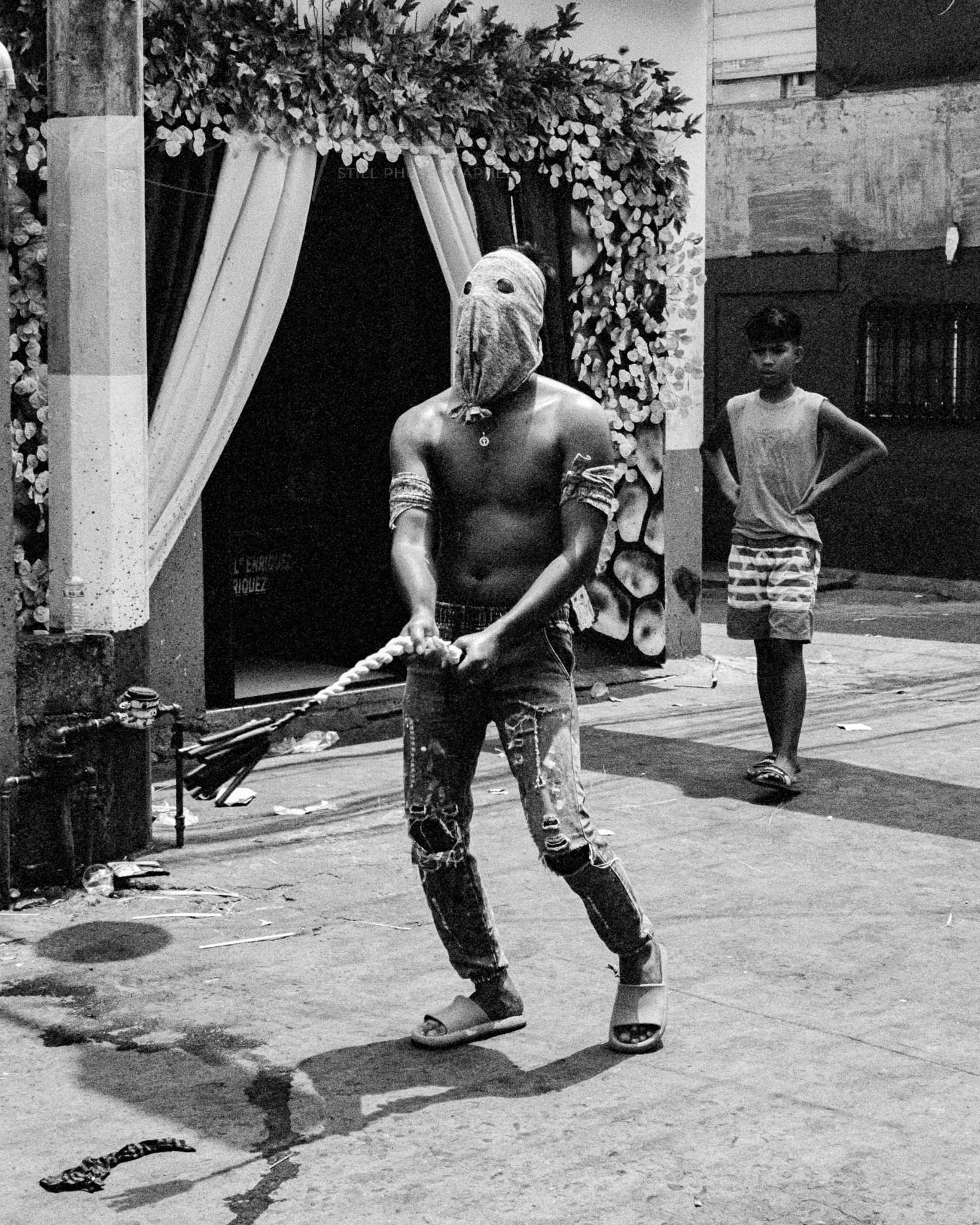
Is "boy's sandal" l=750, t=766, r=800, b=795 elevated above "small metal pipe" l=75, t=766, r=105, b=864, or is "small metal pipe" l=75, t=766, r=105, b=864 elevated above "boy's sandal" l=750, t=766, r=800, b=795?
"small metal pipe" l=75, t=766, r=105, b=864

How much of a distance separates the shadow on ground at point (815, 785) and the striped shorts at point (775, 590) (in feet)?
2.24

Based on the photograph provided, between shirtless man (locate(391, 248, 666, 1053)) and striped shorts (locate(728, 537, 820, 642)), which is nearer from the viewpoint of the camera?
shirtless man (locate(391, 248, 666, 1053))

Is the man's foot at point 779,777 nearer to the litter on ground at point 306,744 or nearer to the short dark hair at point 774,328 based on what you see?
the short dark hair at point 774,328

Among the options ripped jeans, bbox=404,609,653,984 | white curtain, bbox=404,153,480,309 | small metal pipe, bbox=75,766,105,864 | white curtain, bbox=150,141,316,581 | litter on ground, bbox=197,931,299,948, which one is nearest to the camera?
ripped jeans, bbox=404,609,653,984

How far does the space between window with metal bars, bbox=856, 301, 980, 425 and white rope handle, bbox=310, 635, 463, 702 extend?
473 inches

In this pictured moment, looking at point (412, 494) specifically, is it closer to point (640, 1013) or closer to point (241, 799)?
point (640, 1013)

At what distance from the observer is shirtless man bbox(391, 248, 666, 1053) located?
4898mm

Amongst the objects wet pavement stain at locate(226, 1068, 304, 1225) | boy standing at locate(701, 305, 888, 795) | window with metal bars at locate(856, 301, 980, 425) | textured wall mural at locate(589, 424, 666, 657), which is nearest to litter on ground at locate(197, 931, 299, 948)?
wet pavement stain at locate(226, 1068, 304, 1225)

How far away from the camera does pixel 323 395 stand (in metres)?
11.0

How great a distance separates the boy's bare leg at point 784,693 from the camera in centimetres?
805

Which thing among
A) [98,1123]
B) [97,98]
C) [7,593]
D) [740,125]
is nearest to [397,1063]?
[98,1123]

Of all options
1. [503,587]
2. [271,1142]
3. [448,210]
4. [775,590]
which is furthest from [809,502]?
[271,1142]

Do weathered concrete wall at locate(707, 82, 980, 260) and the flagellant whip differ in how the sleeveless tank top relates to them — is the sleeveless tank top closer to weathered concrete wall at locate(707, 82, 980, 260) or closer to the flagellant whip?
the flagellant whip

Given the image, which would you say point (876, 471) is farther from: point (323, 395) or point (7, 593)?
point (7, 593)
